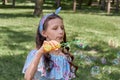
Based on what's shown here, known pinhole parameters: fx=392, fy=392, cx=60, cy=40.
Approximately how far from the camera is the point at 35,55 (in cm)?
376

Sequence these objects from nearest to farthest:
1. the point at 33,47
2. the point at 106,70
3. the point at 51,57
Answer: the point at 51,57 < the point at 106,70 < the point at 33,47

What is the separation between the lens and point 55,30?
3.98 m

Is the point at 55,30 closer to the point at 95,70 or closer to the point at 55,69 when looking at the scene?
the point at 55,69

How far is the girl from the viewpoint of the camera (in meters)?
3.97

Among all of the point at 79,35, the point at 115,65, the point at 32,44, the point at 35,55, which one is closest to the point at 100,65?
the point at 115,65

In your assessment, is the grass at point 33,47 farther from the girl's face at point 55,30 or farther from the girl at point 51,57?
the girl's face at point 55,30

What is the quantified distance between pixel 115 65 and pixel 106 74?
3.55ft

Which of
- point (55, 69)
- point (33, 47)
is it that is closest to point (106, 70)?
point (33, 47)

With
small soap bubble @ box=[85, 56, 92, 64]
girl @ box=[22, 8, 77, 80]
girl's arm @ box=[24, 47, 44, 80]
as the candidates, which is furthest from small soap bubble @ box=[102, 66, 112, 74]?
girl's arm @ box=[24, 47, 44, 80]

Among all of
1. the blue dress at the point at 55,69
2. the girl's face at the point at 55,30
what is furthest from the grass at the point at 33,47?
the girl's face at the point at 55,30

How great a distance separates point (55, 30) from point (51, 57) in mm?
329

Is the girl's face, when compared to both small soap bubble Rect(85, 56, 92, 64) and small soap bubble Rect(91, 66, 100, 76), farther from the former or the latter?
small soap bubble Rect(85, 56, 92, 64)

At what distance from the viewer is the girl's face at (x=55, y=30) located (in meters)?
3.91

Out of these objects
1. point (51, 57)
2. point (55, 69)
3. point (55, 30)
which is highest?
point (55, 30)
